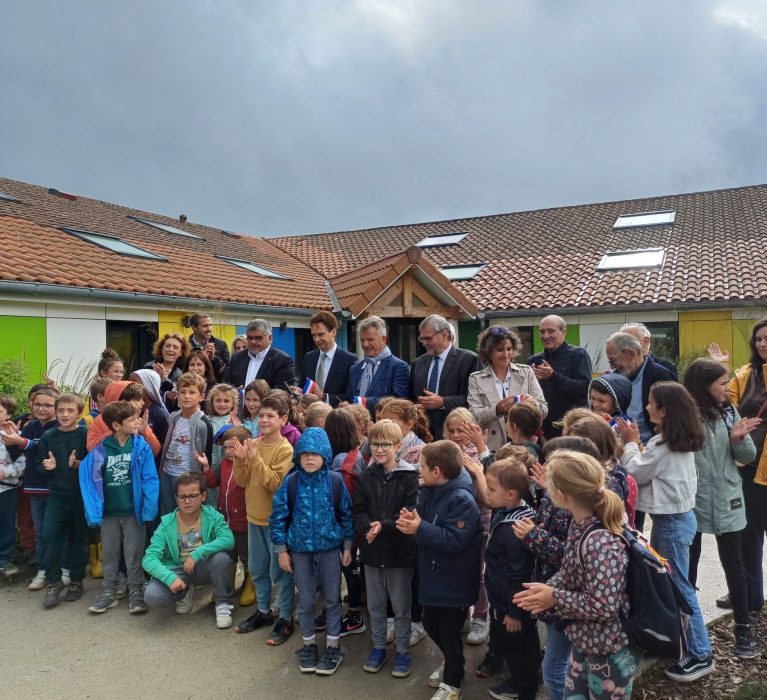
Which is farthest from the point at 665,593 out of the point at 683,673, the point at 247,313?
the point at 247,313

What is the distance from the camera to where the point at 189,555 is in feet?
14.1

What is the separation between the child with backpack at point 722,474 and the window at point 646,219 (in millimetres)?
16934

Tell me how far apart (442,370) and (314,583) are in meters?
1.94

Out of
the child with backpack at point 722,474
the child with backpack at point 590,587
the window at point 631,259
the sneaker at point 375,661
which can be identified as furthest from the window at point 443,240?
the child with backpack at point 590,587

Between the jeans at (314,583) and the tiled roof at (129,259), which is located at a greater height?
the tiled roof at (129,259)

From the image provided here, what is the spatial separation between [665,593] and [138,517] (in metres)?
3.74

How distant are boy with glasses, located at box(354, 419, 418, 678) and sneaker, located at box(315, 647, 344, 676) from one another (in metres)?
0.18

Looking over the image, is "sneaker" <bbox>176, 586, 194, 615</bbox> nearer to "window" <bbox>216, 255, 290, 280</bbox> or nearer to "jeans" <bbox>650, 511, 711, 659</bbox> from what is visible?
"jeans" <bbox>650, 511, 711, 659</bbox>

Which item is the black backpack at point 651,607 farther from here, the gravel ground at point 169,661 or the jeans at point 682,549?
the gravel ground at point 169,661

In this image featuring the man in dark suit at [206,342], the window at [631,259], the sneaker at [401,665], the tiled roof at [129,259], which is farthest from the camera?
the window at [631,259]

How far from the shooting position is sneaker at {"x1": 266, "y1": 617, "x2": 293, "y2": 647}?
12.5ft

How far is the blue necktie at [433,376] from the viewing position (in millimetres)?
4852

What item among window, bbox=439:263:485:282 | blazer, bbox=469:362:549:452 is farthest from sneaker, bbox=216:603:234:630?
window, bbox=439:263:485:282

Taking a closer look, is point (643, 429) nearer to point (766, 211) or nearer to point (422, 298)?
point (422, 298)
